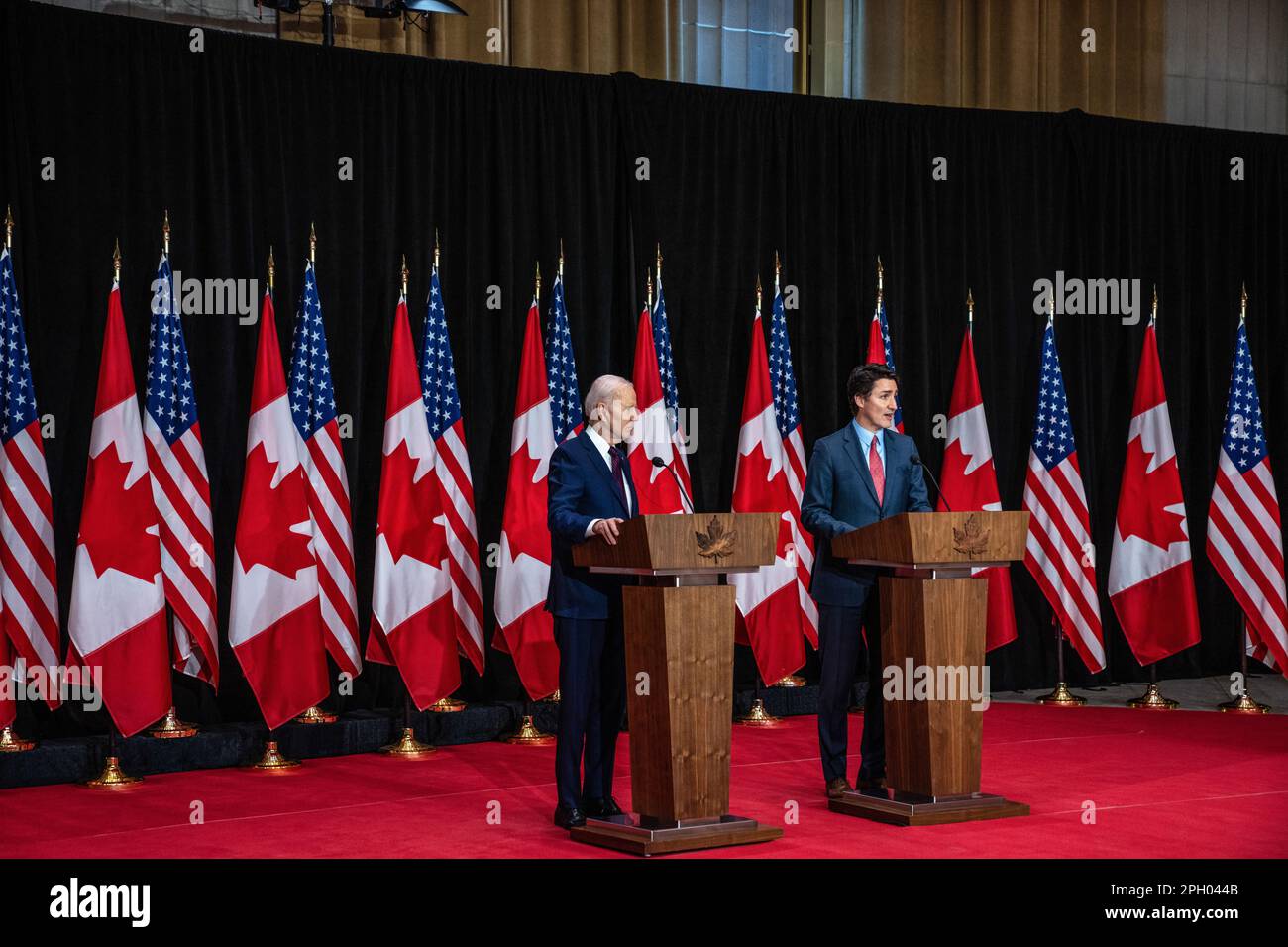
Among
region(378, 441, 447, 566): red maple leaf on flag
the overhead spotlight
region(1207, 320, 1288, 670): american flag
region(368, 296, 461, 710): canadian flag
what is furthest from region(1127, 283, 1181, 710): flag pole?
the overhead spotlight

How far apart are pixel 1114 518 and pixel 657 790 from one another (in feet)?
17.3

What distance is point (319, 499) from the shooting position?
21.8 feet

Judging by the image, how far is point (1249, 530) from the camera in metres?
8.11

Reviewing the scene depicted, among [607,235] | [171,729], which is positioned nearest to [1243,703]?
[607,235]

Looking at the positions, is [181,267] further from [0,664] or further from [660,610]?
[660,610]

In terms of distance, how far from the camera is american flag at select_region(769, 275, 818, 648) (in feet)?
25.4

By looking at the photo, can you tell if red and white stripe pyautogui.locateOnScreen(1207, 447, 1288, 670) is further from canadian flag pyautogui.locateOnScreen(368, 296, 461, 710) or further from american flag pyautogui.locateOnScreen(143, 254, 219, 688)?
american flag pyautogui.locateOnScreen(143, 254, 219, 688)

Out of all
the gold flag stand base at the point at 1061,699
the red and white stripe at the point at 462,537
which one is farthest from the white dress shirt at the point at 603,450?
the gold flag stand base at the point at 1061,699

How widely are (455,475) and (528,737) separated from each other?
1.24 m

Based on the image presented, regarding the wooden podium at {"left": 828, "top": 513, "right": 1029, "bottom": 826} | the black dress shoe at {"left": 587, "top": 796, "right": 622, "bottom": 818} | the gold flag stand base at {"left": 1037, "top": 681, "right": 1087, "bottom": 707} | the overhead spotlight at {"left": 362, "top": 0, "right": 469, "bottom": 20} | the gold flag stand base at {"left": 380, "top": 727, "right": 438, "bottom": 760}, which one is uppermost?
the overhead spotlight at {"left": 362, "top": 0, "right": 469, "bottom": 20}

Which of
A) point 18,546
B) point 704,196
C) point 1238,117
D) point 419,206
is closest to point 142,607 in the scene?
point 18,546

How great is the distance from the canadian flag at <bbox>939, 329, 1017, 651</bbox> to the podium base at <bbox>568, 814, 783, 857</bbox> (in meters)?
3.73

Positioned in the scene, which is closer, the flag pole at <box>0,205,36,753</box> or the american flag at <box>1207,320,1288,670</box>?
the flag pole at <box>0,205,36,753</box>

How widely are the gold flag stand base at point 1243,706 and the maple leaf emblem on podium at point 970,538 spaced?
3.61 metres
